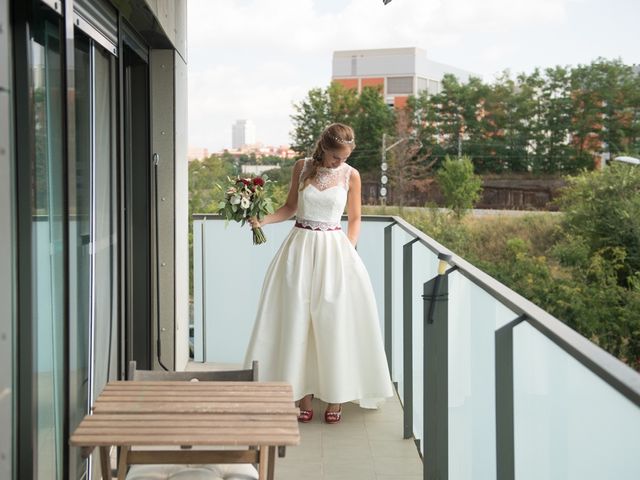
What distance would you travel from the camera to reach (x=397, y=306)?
16.8 ft

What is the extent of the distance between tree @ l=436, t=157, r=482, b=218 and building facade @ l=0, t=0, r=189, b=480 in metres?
47.9

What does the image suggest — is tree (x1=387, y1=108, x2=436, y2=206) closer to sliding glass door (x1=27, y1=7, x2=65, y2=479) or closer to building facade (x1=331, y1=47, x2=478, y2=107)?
building facade (x1=331, y1=47, x2=478, y2=107)

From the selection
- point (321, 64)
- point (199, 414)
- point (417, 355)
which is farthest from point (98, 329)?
point (321, 64)

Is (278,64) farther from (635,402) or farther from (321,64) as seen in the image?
(635,402)

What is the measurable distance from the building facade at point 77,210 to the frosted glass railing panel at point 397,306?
1.27 m

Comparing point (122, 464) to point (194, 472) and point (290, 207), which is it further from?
point (290, 207)

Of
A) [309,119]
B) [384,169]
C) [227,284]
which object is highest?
[309,119]

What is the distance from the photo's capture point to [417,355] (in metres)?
4.20

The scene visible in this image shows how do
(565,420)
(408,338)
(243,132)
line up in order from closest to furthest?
(565,420) → (408,338) → (243,132)

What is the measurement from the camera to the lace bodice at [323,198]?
4711 mm

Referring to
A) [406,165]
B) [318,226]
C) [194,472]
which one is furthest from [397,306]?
[406,165]

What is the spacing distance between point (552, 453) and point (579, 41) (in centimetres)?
7220

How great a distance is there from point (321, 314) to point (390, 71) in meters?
75.7

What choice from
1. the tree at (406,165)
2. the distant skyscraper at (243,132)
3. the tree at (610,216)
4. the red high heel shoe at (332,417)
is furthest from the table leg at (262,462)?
the distant skyscraper at (243,132)
